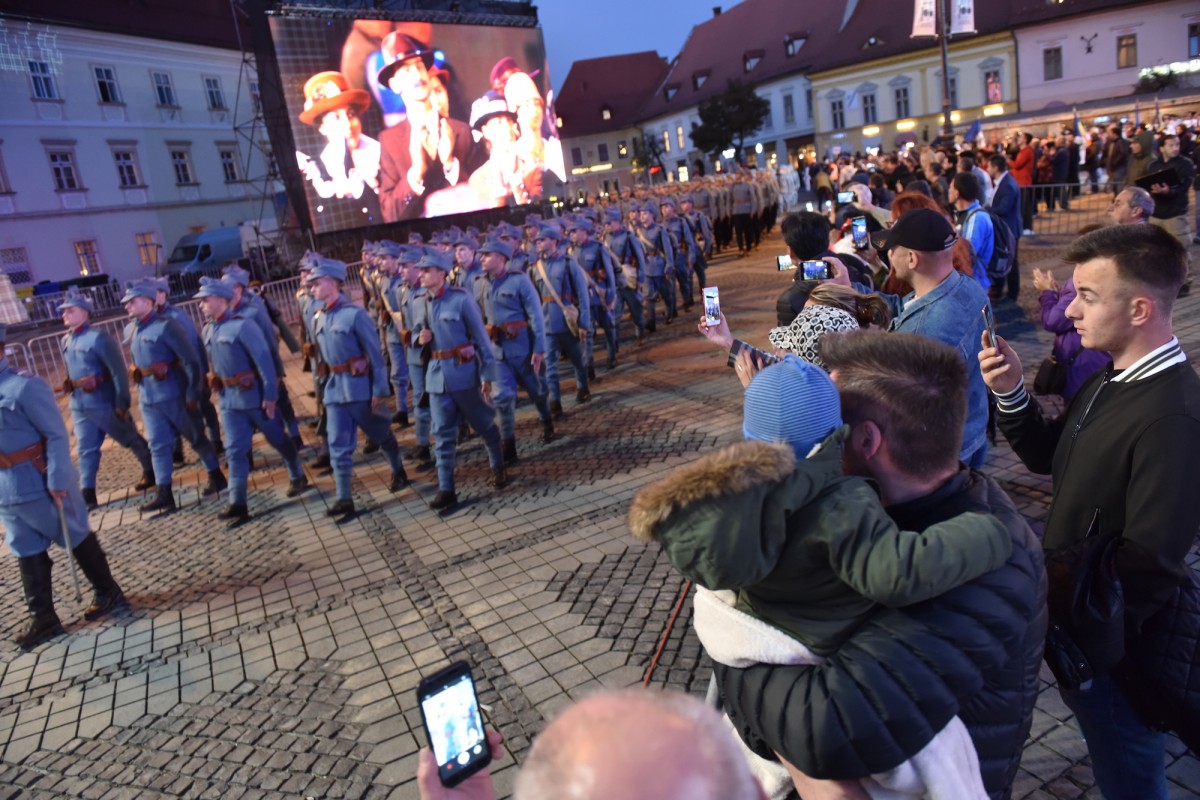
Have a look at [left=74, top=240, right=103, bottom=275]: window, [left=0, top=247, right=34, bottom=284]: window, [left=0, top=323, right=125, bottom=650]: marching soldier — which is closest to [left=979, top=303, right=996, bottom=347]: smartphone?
[left=0, top=323, right=125, bottom=650]: marching soldier

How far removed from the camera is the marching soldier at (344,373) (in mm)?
7395

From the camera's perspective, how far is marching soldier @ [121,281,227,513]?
8.26 meters

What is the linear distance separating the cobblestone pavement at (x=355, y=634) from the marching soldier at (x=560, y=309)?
1.67m

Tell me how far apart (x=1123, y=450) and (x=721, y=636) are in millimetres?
1512

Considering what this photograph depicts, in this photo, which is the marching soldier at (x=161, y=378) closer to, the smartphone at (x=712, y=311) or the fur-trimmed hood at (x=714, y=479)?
the smartphone at (x=712, y=311)

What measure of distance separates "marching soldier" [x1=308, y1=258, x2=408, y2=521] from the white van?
2650 centimetres

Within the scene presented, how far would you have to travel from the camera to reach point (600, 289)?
39.5ft

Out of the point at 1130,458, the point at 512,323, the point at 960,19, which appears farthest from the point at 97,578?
the point at 960,19

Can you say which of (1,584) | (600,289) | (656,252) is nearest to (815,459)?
(1,584)

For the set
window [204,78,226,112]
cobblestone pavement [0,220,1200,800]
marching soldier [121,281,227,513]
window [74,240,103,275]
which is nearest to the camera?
cobblestone pavement [0,220,1200,800]

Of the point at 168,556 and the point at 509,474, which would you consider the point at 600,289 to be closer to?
the point at 509,474

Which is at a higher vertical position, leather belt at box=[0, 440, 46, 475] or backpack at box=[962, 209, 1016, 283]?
backpack at box=[962, 209, 1016, 283]

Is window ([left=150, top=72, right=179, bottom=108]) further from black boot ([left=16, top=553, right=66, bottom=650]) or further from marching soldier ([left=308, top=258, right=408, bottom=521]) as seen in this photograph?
black boot ([left=16, top=553, right=66, bottom=650])

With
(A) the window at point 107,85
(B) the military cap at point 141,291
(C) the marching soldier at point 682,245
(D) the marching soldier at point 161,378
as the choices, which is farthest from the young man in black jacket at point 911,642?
(A) the window at point 107,85
